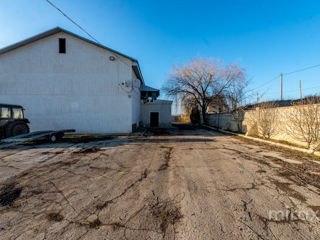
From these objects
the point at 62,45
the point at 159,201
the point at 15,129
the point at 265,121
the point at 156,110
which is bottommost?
the point at 159,201

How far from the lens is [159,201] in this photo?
2.36m

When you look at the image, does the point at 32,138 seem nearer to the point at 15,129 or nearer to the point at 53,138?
the point at 53,138

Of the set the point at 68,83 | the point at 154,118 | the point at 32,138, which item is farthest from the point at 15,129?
the point at 154,118

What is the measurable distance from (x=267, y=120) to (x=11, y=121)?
14.4 meters

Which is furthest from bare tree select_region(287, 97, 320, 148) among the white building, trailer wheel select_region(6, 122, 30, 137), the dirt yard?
trailer wheel select_region(6, 122, 30, 137)

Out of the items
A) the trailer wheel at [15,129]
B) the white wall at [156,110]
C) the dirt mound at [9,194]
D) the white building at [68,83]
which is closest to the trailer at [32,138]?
the trailer wheel at [15,129]

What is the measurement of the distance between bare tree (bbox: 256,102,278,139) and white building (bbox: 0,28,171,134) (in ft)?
30.6

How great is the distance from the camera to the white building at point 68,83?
10484 millimetres

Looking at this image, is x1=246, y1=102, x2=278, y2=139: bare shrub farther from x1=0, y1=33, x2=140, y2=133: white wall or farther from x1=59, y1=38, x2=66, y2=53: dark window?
x1=59, y1=38, x2=66, y2=53: dark window

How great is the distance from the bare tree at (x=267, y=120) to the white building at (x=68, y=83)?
9312mm

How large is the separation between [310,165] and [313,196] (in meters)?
2.36

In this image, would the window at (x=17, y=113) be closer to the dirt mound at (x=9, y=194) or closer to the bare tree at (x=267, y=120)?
the dirt mound at (x=9, y=194)

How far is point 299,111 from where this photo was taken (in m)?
6.04

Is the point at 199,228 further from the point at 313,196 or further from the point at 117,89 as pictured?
the point at 117,89
